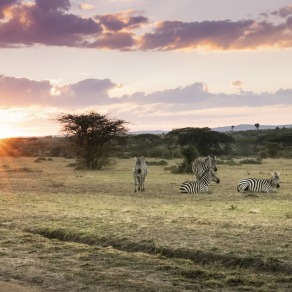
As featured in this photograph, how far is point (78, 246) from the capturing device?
11.3 m

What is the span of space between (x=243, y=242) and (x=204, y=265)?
1.68m

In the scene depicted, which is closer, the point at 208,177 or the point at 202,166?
the point at 208,177

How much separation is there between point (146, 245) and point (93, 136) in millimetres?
35249

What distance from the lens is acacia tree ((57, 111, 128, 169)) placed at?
44.8 metres

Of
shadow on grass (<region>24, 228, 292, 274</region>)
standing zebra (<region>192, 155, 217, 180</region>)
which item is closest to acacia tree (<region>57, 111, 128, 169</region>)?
standing zebra (<region>192, 155, 217, 180</region>)

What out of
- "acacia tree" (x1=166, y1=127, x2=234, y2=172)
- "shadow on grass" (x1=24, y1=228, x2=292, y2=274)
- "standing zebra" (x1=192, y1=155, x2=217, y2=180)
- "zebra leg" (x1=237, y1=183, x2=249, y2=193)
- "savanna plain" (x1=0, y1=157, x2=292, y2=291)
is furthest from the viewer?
"acacia tree" (x1=166, y1=127, x2=234, y2=172)

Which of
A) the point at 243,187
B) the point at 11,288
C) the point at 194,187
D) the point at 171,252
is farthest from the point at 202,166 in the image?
the point at 11,288

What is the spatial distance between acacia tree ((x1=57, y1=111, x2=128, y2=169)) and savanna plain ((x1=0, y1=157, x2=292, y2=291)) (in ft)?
81.6

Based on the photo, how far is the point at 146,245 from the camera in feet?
36.6

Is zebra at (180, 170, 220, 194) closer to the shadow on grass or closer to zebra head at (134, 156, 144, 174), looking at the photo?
zebra head at (134, 156, 144, 174)

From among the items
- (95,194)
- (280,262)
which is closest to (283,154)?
(95,194)

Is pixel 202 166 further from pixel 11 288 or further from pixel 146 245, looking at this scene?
pixel 11 288

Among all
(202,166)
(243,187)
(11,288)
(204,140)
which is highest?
(204,140)

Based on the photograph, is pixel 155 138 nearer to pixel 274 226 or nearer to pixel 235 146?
pixel 235 146
